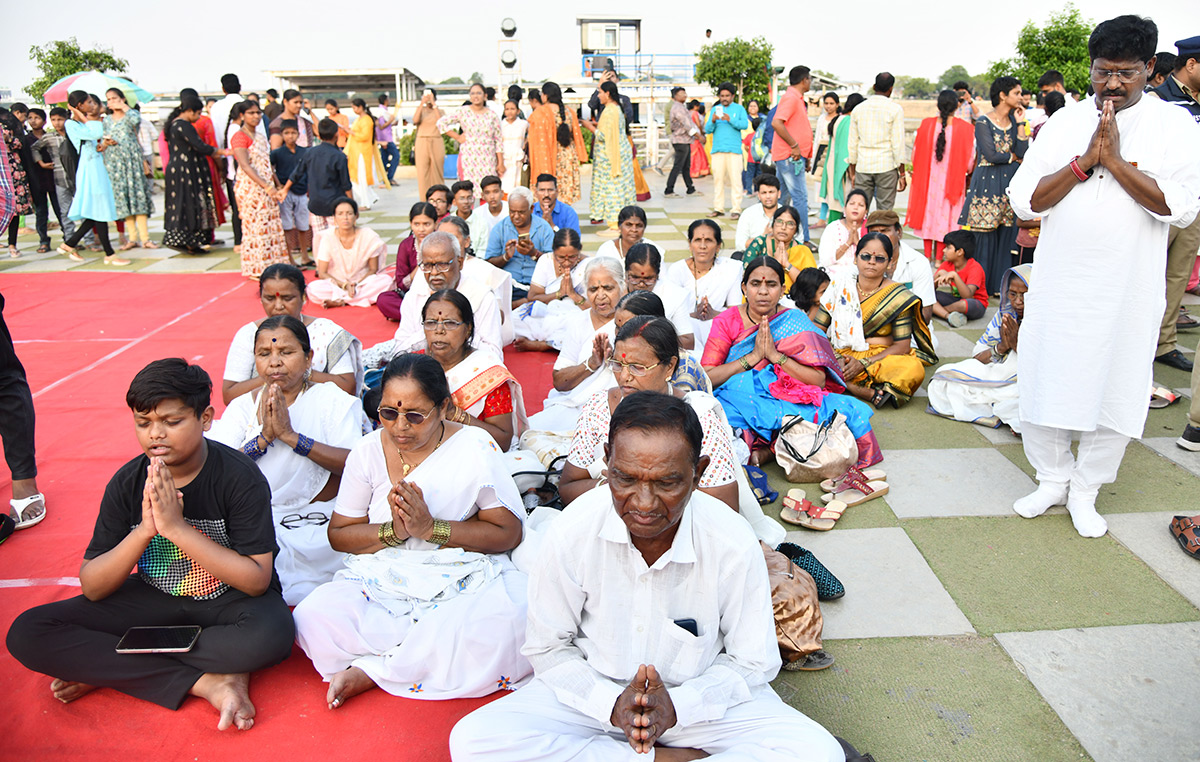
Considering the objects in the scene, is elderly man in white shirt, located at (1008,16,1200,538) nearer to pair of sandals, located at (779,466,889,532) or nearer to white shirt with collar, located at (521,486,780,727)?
pair of sandals, located at (779,466,889,532)

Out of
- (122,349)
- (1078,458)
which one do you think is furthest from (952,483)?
(122,349)

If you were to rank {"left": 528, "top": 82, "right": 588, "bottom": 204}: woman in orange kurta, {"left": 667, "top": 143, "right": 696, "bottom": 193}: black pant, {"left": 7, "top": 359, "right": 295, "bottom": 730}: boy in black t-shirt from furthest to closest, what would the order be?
{"left": 667, "top": 143, "right": 696, "bottom": 193}: black pant < {"left": 528, "top": 82, "right": 588, "bottom": 204}: woman in orange kurta < {"left": 7, "top": 359, "right": 295, "bottom": 730}: boy in black t-shirt

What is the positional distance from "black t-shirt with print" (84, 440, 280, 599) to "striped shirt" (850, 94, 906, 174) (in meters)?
7.66

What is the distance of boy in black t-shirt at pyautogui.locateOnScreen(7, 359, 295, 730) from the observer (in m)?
2.50

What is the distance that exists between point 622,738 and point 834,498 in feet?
6.88

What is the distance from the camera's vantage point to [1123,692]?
8.54 feet

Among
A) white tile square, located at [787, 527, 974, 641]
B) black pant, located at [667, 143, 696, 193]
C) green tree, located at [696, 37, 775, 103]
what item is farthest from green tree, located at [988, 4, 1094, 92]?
white tile square, located at [787, 527, 974, 641]

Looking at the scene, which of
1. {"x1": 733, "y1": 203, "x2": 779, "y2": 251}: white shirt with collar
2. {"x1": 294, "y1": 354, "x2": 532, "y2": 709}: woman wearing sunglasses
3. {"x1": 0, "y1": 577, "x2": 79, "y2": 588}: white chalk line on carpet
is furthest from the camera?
{"x1": 733, "y1": 203, "x2": 779, "y2": 251}: white shirt with collar

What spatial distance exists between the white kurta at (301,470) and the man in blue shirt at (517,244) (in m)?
3.70

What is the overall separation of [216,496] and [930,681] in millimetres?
2368

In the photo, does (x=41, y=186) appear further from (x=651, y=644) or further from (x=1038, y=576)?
(x=1038, y=576)

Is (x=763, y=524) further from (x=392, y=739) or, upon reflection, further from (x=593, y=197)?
(x=593, y=197)

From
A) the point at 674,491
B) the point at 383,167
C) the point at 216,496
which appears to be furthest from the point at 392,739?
the point at 383,167

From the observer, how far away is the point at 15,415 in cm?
369
